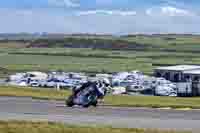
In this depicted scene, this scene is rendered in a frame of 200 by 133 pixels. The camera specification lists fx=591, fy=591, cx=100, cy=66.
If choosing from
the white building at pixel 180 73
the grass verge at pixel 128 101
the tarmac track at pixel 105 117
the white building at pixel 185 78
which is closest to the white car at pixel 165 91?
the white building at pixel 185 78

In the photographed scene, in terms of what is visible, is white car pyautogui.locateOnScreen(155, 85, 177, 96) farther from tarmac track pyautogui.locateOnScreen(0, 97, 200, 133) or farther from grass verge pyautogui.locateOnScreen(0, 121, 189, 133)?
grass verge pyautogui.locateOnScreen(0, 121, 189, 133)

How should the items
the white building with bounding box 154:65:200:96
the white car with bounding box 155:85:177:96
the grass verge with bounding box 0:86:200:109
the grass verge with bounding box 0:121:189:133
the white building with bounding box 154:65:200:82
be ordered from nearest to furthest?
1. the grass verge with bounding box 0:121:189:133
2. the grass verge with bounding box 0:86:200:109
3. the white car with bounding box 155:85:177:96
4. the white building with bounding box 154:65:200:96
5. the white building with bounding box 154:65:200:82

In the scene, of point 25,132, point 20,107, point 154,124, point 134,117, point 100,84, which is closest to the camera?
point 25,132

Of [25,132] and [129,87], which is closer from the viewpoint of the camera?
[25,132]

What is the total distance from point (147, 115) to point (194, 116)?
200 centimetres

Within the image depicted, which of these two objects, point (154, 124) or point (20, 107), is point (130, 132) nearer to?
point (154, 124)

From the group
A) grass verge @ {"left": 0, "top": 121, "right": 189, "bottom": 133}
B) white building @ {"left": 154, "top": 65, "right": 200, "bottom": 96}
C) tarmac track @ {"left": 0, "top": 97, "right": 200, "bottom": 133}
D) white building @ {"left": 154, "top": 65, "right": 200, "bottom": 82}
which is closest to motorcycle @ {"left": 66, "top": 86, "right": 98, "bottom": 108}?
tarmac track @ {"left": 0, "top": 97, "right": 200, "bottom": 133}

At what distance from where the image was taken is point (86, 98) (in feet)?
99.4

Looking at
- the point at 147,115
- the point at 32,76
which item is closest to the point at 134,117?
the point at 147,115

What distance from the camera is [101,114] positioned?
25.5m

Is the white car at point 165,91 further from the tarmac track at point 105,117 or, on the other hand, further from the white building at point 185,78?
the tarmac track at point 105,117

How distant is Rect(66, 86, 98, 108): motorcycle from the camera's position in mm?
30219

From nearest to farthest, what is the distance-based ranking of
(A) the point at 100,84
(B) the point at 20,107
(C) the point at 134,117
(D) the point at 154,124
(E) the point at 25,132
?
(E) the point at 25,132 < (D) the point at 154,124 < (C) the point at 134,117 < (B) the point at 20,107 < (A) the point at 100,84

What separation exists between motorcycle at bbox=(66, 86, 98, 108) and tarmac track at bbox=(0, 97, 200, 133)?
108cm
